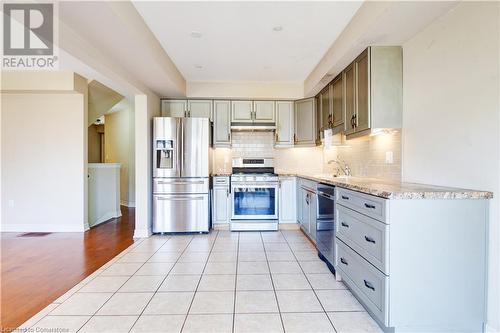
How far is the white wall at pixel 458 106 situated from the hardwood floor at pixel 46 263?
3.15 meters

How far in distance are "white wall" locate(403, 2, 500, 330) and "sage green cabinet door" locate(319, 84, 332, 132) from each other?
1.29 metres

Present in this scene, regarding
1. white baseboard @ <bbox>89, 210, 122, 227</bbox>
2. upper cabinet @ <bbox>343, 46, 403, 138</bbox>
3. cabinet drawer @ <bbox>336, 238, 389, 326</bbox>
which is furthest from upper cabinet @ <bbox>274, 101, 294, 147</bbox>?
white baseboard @ <bbox>89, 210, 122, 227</bbox>

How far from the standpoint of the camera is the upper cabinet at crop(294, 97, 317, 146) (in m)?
4.43

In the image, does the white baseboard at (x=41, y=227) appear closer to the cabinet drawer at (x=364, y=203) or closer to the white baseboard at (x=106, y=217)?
the white baseboard at (x=106, y=217)

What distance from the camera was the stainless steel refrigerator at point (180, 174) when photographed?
3996 mm

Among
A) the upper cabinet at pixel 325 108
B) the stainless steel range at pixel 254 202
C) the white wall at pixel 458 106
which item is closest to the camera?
the white wall at pixel 458 106

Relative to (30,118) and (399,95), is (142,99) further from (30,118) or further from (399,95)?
(399,95)

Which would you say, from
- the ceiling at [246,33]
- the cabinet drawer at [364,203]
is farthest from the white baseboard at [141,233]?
the cabinet drawer at [364,203]

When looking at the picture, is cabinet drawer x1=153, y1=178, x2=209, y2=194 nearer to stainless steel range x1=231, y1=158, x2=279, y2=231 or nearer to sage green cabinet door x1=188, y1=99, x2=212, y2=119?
stainless steel range x1=231, y1=158, x2=279, y2=231

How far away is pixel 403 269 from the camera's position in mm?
1594

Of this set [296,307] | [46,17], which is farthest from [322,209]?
[46,17]

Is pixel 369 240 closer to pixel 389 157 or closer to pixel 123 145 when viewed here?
pixel 389 157

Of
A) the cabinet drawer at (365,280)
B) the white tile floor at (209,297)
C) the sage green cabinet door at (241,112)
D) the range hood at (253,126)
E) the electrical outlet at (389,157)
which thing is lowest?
the white tile floor at (209,297)

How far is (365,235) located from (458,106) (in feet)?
3.76
